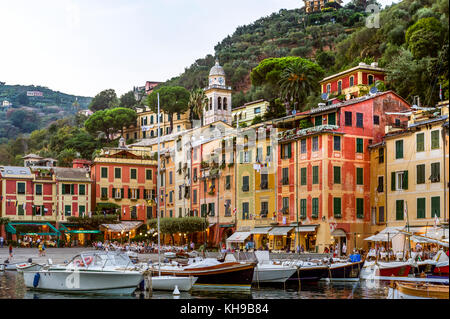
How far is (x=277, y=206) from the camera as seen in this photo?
53.9m

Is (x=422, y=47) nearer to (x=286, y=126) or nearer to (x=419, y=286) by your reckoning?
(x=286, y=126)

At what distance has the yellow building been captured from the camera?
43.2 meters

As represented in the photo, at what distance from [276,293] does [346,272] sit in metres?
6.01

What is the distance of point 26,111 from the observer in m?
146

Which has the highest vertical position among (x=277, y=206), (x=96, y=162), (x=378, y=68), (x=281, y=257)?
(x=378, y=68)

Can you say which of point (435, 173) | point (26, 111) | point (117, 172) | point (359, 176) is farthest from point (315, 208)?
point (26, 111)

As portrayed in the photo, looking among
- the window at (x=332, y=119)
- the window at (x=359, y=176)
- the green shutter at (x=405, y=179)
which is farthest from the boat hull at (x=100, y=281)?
the window at (x=332, y=119)

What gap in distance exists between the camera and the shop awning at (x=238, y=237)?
178ft

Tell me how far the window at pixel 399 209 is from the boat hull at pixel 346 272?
1068 centimetres

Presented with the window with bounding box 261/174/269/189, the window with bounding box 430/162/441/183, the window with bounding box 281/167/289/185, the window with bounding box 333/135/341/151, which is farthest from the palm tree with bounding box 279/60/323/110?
the window with bounding box 430/162/441/183

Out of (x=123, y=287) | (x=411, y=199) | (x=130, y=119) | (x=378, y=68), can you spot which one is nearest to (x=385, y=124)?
(x=411, y=199)

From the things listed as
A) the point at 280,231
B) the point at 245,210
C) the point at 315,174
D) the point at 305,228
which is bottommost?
the point at 280,231

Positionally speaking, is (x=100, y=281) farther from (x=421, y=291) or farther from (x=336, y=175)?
(x=336, y=175)

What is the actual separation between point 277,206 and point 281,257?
29.4 feet
